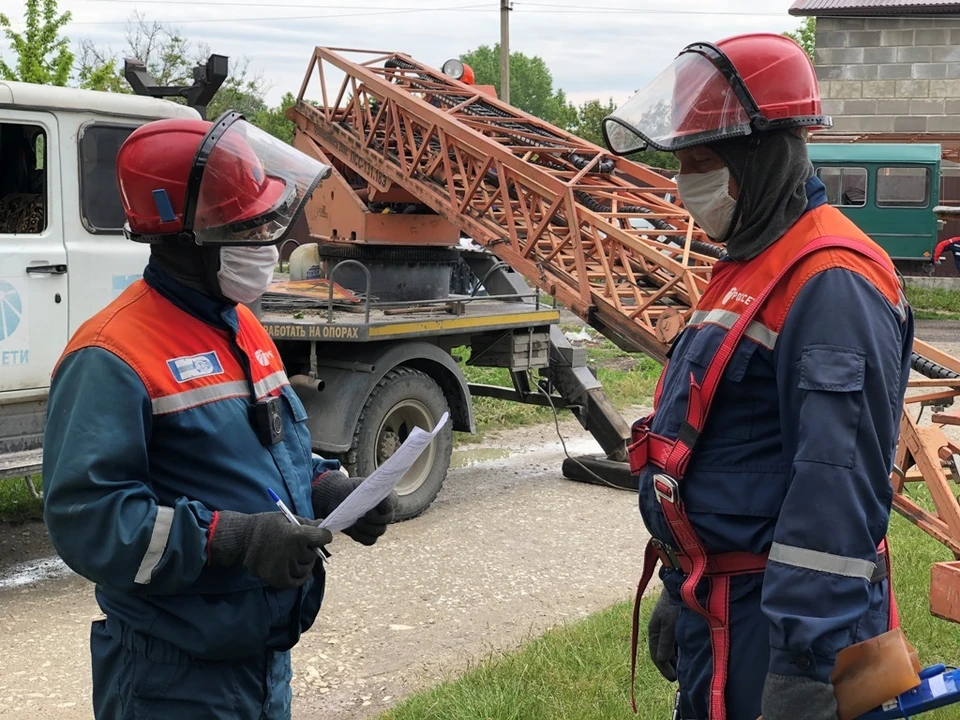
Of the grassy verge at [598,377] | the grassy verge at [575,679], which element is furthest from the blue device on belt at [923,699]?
the grassy verge at [598,377]

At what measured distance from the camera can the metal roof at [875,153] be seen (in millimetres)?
18859

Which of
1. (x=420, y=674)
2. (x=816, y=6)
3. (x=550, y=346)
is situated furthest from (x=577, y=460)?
(x=816, y=6)

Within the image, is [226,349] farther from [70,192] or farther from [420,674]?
[70,192]

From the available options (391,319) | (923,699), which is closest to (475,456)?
(391,319)

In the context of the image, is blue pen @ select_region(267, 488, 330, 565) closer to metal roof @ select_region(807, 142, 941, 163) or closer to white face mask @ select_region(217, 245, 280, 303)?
white face mask @ select_region(217, 245, 280, 303)

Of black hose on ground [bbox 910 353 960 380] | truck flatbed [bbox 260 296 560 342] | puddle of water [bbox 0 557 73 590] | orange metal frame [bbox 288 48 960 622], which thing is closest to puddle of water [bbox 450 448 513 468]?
truck flatbed [bbox 260 296 560 342]

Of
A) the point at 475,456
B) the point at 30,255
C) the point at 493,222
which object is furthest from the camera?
the point at 475,456

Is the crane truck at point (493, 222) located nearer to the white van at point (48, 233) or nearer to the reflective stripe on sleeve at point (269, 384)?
the white van at point (48, 233)

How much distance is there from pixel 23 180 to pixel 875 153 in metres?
16.8

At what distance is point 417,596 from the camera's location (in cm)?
544

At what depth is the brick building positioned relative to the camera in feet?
70.9

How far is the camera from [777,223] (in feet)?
7.01

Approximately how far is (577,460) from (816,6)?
17.8 m

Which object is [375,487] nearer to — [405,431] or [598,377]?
[405,431]
